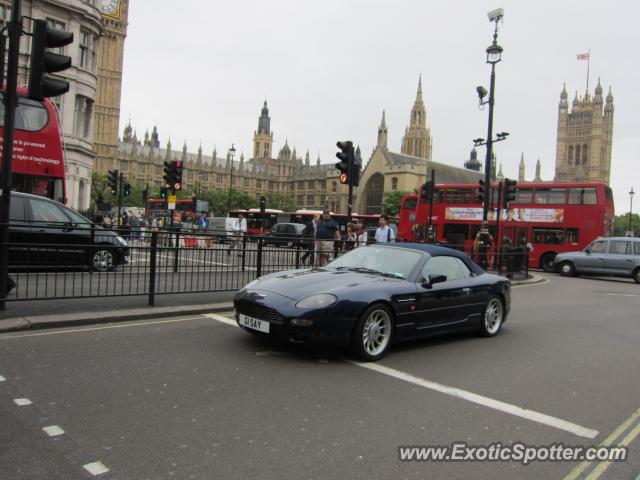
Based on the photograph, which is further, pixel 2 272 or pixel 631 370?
pixel 2 272

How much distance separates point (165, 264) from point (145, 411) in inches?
183

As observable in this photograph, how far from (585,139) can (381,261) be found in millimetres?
121942

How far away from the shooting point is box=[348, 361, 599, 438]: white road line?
3.84m

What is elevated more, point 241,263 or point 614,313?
point 241,263

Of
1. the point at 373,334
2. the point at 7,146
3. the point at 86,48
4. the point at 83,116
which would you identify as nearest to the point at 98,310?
the point at 7,146

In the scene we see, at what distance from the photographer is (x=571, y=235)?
2231 cm

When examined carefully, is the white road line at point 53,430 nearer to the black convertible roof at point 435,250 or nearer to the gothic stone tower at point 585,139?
the black convertible roof at point 435,250

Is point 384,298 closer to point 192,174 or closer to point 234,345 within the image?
point 234,345

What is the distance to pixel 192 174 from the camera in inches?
5089

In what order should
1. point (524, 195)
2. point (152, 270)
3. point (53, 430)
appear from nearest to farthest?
point (53, 430)
point (152, 270)
point (524, 195)

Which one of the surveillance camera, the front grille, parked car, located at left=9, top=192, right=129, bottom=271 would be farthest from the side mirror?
the surveillance camera

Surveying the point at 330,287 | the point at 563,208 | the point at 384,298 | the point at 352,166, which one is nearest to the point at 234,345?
the point at 330,287

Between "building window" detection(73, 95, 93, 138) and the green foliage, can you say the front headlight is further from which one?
the green foliage

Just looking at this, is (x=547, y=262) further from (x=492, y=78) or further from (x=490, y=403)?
(x=490, y=403)
